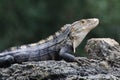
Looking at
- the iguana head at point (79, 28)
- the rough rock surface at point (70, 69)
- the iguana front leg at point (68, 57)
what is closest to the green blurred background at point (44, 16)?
the iguana head at point (79, 28)

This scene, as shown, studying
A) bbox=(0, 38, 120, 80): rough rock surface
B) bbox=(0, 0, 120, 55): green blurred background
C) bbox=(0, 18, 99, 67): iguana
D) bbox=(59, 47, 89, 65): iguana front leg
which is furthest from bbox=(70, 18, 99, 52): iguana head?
bbox=(0, 0, 120, 55): green blurred background

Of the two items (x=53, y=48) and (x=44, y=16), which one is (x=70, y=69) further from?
(x=44, y=16)

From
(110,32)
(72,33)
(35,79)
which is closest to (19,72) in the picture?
(35,79)

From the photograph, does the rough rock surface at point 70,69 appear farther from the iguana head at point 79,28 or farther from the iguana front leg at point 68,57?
the iguana head at point 79,28

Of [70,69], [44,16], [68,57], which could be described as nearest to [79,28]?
[68,57]

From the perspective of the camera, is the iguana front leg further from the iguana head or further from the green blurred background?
the green blurred background

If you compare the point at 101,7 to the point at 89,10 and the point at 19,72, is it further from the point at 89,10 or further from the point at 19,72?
the point at 19,72
